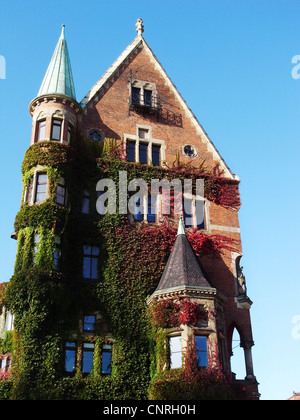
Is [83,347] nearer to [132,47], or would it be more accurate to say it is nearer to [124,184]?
[124,184]

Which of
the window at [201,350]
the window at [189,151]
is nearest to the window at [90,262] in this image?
the window at [201,350]

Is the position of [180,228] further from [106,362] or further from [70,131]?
[70,131]

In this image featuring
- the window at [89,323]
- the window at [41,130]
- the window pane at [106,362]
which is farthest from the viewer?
the window at [41,130]

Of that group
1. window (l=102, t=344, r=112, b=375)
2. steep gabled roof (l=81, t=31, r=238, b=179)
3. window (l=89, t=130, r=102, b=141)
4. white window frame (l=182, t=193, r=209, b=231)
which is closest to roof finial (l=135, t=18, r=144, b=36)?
steep gabled roof (l=81, t=31, r=238, b=179)

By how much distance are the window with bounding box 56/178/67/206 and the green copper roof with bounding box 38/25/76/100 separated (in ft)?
18.8

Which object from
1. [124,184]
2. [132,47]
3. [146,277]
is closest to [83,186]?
[124,184]

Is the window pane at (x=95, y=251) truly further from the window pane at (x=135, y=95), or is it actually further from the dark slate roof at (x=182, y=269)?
the window pane at (x=135, y=95)

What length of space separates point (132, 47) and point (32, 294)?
18830 millimetres

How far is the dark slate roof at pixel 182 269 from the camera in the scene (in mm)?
27781

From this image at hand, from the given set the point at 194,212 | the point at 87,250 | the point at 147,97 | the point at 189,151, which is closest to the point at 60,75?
the point at 147,97

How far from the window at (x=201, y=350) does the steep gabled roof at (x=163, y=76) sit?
12142 mm

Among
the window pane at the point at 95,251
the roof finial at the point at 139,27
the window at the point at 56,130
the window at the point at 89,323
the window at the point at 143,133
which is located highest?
the roof finial at the point at 139,27

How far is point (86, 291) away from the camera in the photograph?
2858 centimetres

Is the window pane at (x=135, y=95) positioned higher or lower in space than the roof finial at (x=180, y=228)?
higher
